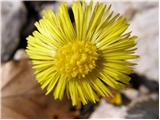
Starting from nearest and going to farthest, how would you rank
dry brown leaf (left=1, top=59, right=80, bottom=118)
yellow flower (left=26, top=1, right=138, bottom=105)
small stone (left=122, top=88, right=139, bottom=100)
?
1. yellow flower (left=26, top=1, right=138, bottom=105)
2. dry brown leaf (left=1, top=59, right=80, bottom=118)
3. small stone (left=122, top=88, right=139, bottom=100)

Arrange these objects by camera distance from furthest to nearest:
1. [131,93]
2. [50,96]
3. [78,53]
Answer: [131,93], [50,96], [78,53]

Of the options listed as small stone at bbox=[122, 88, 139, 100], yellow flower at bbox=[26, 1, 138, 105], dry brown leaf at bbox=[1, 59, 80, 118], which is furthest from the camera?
small stone at bbox=[122, 88, 139, 100]

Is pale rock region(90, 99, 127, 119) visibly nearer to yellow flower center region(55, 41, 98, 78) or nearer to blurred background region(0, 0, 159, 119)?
blurred background region(0, 0, 159, 119)

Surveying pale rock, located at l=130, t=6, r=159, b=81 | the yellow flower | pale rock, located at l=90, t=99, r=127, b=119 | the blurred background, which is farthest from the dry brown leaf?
the yellow flower

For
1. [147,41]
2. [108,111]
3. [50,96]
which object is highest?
[147,41]

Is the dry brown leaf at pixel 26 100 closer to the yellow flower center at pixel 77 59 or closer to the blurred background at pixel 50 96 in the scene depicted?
the blurred background at pixel 50 96

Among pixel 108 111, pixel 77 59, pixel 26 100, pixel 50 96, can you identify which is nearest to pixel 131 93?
pixel 108 111

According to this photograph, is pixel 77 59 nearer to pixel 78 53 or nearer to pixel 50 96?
pixel 78 53

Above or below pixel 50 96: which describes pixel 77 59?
above
